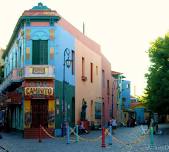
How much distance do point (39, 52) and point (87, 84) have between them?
1092cm

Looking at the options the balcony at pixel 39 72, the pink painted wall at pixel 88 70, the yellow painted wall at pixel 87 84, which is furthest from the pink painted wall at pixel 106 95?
the balcony at pixel 39 72

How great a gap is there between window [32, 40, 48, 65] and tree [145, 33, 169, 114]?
13188 mm

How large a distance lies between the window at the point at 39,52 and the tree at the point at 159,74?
43.3 feet

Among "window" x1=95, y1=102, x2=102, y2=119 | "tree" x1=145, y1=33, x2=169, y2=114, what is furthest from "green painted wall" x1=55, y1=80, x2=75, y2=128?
"window" x1=95, y1=102, x2=102, y2=119

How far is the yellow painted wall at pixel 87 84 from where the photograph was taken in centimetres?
4006

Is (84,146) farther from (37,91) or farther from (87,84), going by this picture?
(87,84)

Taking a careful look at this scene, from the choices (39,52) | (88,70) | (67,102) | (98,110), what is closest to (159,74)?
(88,70)

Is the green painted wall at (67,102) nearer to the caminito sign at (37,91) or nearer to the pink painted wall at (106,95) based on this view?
the caminito sign at (37,91)

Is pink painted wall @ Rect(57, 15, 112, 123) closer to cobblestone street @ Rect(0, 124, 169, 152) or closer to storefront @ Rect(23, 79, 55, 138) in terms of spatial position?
storefront @ Rect(23, 79, 55, 138)

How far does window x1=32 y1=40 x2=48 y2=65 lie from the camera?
3416cm

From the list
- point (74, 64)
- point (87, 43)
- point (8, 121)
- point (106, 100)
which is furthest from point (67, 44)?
point (106, 100)

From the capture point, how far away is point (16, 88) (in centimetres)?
3825

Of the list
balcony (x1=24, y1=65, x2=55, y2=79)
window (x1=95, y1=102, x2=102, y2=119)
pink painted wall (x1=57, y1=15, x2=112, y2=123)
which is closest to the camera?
balcony (x1=24, y1=65, x2=55, y2=79)

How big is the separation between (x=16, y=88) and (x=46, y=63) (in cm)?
526
